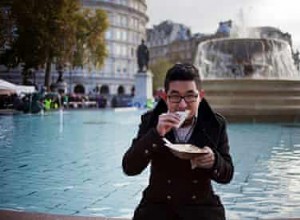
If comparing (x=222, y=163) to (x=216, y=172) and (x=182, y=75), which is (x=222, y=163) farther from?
(x=182, y=75)

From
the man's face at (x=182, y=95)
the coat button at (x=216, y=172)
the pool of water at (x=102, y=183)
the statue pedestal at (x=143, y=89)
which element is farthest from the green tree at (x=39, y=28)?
the statue pedestal at (x=143, y=89)

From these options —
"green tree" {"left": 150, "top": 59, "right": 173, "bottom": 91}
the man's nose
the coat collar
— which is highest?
"green tree" {"left": 150, "top": 59, "right": 173, "bottom": 91}

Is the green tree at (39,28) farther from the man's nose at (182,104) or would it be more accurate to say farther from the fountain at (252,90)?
the fountain at (252,90)

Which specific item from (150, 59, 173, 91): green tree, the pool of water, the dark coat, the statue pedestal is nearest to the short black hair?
the dark coat

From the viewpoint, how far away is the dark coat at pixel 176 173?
6.05ft

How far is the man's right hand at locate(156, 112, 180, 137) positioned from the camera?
5.70 ft

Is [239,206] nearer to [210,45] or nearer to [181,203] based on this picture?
[181,203]

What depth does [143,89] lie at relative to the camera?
1159 inches

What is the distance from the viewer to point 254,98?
465 inches

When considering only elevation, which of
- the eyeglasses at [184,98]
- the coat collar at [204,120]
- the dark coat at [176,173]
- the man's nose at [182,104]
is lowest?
the dark coat at [176,173]

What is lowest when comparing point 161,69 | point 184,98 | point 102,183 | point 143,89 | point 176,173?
point 102,183

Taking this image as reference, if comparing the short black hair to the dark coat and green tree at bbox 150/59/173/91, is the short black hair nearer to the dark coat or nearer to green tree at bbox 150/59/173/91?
the dark coat

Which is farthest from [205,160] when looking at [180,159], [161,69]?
[161,69]

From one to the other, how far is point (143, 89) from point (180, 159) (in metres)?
27.6
